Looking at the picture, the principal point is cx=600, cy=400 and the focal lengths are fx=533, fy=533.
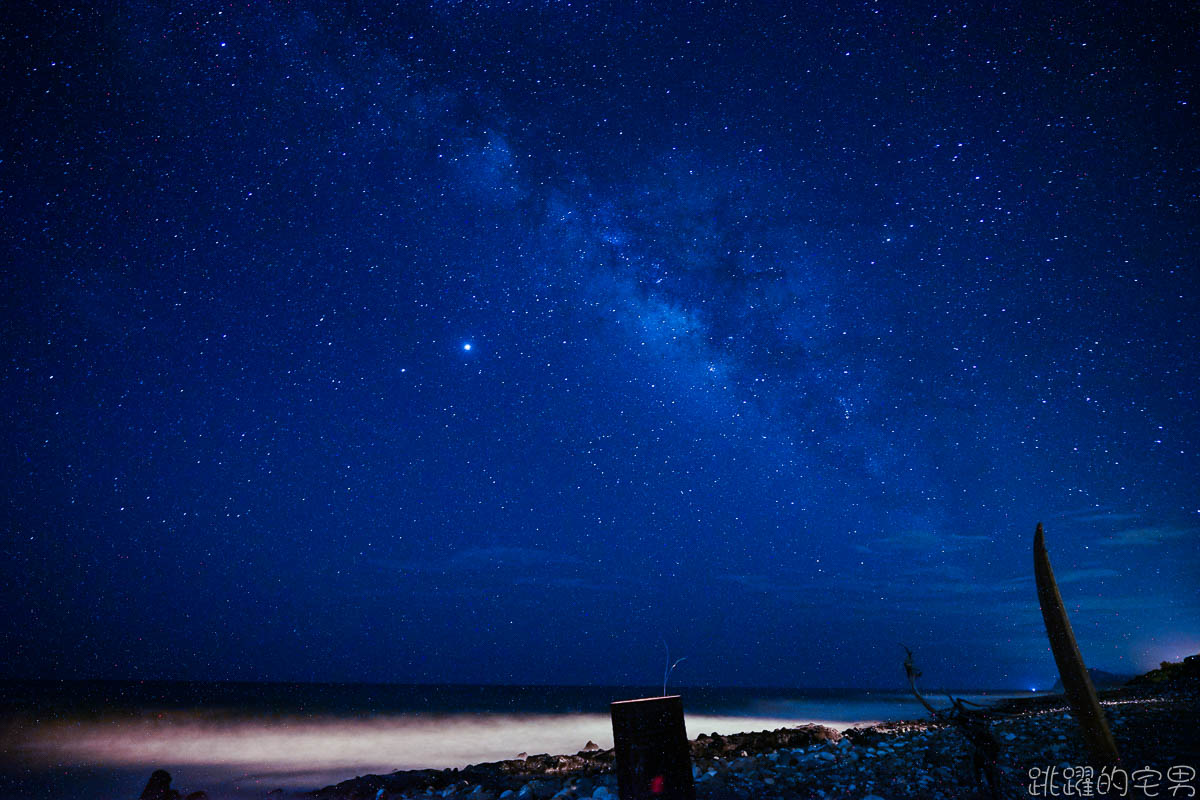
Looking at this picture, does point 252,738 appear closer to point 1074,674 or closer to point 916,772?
point 916,772

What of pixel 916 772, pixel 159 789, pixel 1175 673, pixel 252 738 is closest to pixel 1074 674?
pixel 916 772

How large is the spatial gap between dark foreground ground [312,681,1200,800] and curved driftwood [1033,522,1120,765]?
24cm

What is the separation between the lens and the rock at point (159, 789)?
952 cm

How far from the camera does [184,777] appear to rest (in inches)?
712

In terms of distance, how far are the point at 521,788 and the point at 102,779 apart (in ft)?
64.2

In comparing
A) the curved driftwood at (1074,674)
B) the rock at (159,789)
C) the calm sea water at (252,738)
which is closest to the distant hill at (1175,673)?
the calm sea water at (252,738)

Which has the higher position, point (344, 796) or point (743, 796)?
point (743, 796)

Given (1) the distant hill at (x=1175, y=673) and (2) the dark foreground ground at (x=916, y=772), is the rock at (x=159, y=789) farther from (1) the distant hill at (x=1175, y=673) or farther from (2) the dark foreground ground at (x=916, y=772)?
(1) the distant hill at (x=1175, y=673)

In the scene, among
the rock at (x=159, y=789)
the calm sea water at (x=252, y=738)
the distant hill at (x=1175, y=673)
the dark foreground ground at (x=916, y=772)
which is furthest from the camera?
the calm sea water at (x=252, y=738)

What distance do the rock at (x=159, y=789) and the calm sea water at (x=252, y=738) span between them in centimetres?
426

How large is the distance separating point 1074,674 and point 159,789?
45.4 feet

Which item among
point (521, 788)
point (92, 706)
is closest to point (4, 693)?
point (92, 706)

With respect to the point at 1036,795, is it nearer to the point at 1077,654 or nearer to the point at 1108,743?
the point at 1108,743

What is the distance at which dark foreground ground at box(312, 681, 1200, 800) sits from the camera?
18.2 ft
